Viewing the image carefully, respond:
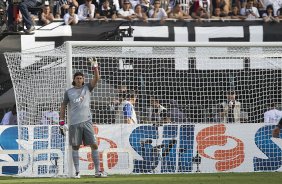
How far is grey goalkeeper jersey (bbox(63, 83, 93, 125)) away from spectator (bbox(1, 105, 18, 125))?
532 centimetres

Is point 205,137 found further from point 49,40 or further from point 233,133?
point 49,40

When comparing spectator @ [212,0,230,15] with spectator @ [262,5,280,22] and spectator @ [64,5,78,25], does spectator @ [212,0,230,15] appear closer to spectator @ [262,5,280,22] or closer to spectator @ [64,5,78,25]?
spectator @ [262,5,280,22]

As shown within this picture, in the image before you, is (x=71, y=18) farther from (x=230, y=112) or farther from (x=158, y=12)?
(x=230, y=112)

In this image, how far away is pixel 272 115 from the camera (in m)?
25.3

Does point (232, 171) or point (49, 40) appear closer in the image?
point (232, 171)

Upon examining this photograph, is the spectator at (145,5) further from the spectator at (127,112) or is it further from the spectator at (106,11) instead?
the spectator at (127,112)

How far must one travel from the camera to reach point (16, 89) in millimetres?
25062

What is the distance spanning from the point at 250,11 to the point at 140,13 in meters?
3.29

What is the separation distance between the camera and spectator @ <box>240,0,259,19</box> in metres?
30.2

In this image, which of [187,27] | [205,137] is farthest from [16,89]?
[187,27]

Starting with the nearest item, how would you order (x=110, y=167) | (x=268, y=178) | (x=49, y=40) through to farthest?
(x=268, y=178) → (x=110, y=167) → (x=49, y=40)

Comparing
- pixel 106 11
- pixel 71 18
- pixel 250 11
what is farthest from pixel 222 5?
pixel 71 18

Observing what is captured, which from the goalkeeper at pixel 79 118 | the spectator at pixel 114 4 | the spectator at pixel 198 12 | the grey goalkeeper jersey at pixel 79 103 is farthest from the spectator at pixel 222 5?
the grey goalkeeper jersey at pixel 79 103

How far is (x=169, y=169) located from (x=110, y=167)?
1.37 m
